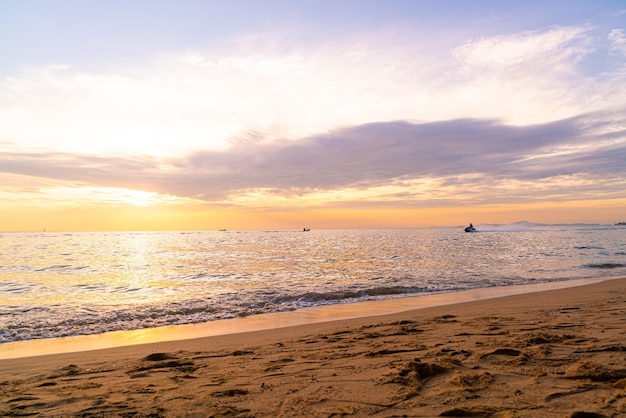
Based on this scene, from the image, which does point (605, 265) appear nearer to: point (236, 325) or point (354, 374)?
point (236, 325)

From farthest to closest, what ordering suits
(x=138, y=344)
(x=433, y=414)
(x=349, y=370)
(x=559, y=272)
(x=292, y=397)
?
(x=559, y=272), (x=138, y=344), (x=349, y=370), (x=292, y=397), (x=433, y=414)

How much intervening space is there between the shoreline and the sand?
3.33 ft

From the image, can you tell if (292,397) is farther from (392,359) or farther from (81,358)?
(81,358)

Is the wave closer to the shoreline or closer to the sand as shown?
the shoreline

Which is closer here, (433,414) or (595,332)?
(433,414)

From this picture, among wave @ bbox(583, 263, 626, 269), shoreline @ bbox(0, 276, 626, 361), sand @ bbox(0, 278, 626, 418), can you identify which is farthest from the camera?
wave @ bbox(583, 263, 626, 269)

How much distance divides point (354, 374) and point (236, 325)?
6.83 meters

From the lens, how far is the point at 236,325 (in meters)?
11.6

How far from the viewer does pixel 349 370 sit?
5.77 m

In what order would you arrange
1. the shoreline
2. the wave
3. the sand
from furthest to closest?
1. the wave
2. the shoreline
3. the sand

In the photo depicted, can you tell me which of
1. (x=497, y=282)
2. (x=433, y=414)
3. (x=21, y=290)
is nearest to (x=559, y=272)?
(x=497, y=282)

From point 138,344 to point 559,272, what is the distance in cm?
2583

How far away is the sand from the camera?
4.40 meters

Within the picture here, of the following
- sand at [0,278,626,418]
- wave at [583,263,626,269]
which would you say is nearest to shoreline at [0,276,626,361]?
sand at [0,278,626,418]
